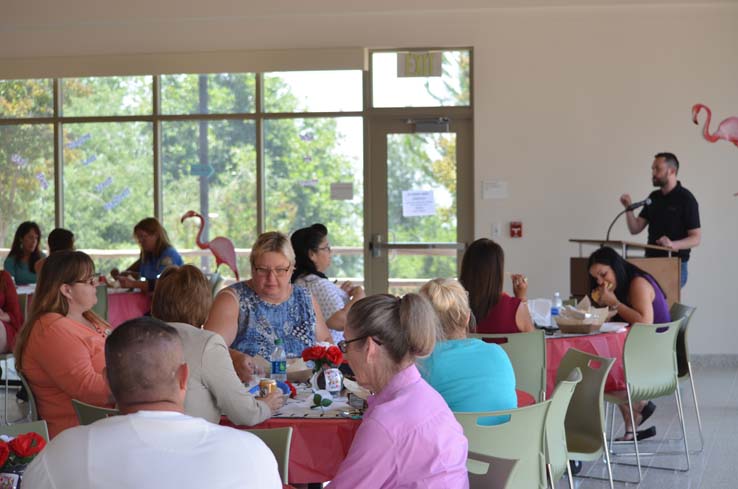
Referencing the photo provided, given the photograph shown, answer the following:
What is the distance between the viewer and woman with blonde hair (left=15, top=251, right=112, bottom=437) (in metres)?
3.94

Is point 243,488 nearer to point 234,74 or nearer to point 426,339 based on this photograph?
point 426,339

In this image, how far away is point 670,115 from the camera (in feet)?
30.2

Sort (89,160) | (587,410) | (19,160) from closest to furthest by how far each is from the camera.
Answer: (587,410) < (89,160) < (19,160)

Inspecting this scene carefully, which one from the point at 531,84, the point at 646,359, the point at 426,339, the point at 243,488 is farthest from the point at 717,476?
the point at 531,84

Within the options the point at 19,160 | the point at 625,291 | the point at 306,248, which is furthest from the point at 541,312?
the point at 19,160

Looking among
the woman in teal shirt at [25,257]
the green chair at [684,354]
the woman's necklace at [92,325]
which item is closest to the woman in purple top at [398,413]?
the woman's necklace at [92,325]

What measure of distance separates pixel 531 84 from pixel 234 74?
10.0ft

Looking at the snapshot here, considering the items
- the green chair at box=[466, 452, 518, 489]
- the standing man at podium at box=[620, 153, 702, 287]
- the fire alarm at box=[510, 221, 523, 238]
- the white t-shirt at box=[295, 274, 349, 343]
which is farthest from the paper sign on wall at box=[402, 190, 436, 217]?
the green chair at box=[466, 452, 518, 489]

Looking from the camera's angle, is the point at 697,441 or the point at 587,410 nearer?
the point at 587,410

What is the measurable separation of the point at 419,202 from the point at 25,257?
154 inches

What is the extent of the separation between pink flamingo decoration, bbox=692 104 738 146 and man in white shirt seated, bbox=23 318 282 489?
314 inches

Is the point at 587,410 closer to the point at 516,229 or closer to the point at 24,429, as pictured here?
the point at 24,429

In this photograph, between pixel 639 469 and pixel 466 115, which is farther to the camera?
pixel 466 115

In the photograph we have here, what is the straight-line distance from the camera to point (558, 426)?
3852 mm
